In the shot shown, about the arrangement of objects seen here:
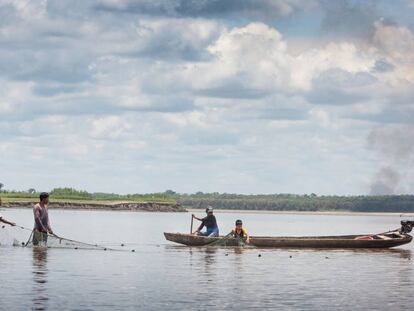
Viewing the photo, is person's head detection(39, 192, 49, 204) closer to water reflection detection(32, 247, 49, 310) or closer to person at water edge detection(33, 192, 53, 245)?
person at water edge detection(33, 192, 53, 245)

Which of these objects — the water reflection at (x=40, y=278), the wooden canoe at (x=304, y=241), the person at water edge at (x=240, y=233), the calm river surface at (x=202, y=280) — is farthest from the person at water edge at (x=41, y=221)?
the person at water edge at (x=240, y=233)

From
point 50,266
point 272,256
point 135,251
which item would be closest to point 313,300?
point 50,266

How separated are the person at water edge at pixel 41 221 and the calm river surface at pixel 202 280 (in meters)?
0.91

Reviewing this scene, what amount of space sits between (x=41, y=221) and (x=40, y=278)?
11138 millimetres

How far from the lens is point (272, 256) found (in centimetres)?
4794

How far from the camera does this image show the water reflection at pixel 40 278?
88.2 ft

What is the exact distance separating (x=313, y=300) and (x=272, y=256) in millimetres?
18887

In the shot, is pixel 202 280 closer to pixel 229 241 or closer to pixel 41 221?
pixel 41 221

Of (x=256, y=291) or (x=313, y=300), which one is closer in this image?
(x=313, y=300)

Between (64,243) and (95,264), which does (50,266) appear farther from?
(64,243)

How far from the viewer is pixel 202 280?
3456 cm

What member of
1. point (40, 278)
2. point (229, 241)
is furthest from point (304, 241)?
point (40, 278)

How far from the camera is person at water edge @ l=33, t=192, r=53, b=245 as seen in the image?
4312 centimetres

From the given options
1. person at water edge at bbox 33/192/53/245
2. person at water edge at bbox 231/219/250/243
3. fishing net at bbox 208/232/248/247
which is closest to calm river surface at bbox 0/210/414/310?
person at water edge at bbox 33/192/53/245
